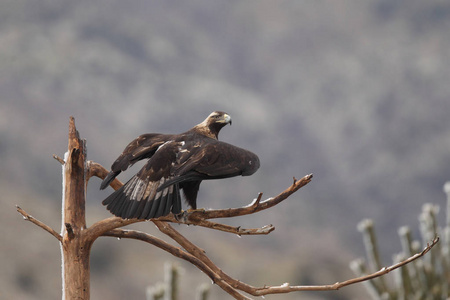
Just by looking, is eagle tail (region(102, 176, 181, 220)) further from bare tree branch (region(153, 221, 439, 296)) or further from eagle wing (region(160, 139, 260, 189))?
bare tree branch (region(153, 221, 439, 296))

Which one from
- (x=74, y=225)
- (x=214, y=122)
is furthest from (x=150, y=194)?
(x=214, y=122)

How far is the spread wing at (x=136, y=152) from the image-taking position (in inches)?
133

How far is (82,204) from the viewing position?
343 centimetres

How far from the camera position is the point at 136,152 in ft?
11.3

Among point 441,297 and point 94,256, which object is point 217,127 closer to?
point 441,297

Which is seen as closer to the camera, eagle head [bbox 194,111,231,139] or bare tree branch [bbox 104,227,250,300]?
bare tree branch [bbox 104,227,250,300]

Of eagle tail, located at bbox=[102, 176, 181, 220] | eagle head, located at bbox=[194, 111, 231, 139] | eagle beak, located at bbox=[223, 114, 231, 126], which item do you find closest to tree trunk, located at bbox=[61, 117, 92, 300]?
eagle tail, located at bbox=[102, 176, 181, 220]

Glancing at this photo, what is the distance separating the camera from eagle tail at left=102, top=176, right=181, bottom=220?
9.76 ft

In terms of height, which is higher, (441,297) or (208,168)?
(441,297)

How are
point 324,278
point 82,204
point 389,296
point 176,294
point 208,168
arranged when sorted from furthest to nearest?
1. point 324,278
2. point 389,296
3. point 176,294
4. point 82,204
5. point 208,168

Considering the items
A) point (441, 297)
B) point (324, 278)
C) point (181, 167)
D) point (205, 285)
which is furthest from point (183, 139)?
point (324, 278)

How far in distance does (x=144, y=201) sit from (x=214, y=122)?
1100mm

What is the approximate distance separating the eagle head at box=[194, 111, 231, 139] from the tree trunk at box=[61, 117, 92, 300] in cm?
85

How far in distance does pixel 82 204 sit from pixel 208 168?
0.90m
